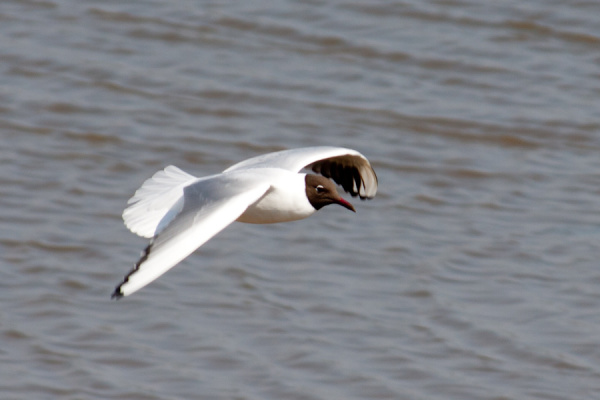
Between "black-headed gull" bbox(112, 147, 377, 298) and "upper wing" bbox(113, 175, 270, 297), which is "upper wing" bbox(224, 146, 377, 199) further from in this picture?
"upper wing" bbox(113, 175, 270, 297)

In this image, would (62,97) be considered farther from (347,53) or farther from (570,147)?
(570,147)

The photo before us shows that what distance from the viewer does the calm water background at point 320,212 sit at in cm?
523

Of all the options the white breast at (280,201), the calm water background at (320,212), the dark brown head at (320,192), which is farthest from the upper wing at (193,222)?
the calm water background at (320,212)

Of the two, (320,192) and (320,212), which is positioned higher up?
(320,192)

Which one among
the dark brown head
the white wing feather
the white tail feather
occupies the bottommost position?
the white tail feather

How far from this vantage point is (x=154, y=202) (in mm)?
4824

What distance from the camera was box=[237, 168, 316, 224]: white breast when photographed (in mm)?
4684

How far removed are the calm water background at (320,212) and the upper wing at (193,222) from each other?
101cm

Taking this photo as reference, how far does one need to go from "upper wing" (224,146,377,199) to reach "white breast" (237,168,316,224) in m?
0.22

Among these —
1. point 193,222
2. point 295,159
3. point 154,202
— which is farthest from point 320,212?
point 193,222

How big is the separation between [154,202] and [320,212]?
1954mm

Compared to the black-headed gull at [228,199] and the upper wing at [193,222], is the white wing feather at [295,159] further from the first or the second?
the upper wing at [193,222]

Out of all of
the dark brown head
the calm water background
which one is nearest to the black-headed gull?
the dark brown head

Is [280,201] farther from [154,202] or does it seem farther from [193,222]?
[193,222]
